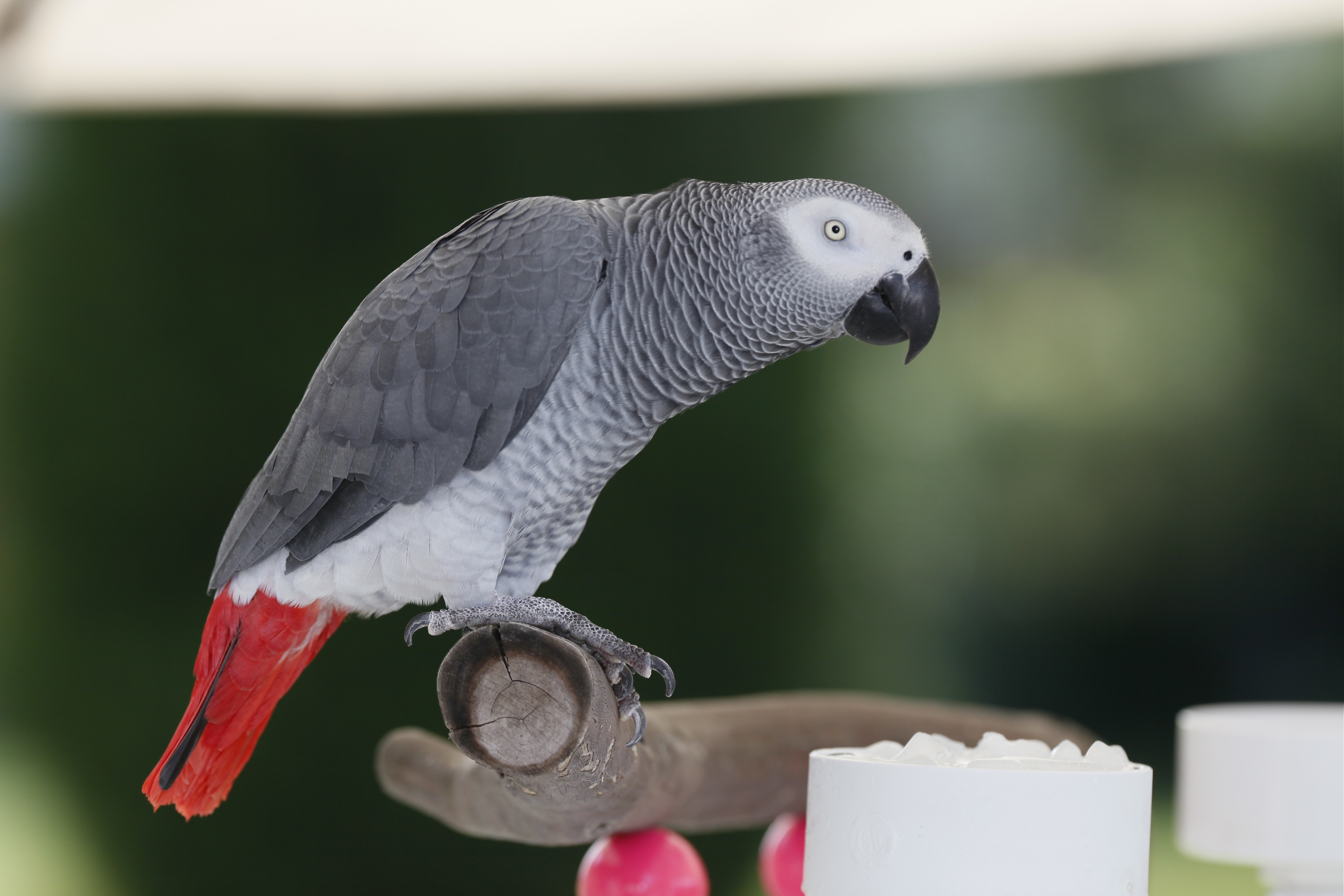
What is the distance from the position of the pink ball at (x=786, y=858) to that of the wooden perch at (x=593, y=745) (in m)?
0.04

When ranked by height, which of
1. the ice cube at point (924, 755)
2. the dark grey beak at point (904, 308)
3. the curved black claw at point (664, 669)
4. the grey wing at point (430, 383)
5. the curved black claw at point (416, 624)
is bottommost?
the ice cube at point (924, 755)

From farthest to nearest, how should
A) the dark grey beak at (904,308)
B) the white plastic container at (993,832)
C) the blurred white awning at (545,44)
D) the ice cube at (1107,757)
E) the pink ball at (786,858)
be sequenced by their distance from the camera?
1. the blurred white awning at (545,44)
2. the pink ball at (786,858)
3. the dark grey beak at (904,308)
4. the ice cube at (1107,757)
5. the white plastic container at (993,832)

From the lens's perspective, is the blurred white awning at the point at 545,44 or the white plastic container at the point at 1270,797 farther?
the blurred white awning at the point at 545,44

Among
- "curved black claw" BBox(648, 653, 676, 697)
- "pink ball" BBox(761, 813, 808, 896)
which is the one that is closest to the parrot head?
"curved black claw" BBox(648, 653, 676, 697)

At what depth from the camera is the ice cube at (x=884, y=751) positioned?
101 centimetres

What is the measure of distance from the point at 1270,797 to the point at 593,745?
100 cm

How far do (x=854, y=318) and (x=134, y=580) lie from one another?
2.18 metres

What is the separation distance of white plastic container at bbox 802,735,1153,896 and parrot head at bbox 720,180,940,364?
1.37 feet

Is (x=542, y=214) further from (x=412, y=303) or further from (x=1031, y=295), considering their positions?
(x=1031, y=295)

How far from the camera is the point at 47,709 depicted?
255cm

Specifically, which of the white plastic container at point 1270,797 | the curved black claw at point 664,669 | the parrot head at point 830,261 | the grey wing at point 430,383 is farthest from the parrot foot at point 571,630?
the white plastic container at point 1270,797

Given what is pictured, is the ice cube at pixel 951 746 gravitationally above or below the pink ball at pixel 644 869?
above

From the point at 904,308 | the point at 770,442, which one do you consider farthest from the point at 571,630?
the point at 770,442

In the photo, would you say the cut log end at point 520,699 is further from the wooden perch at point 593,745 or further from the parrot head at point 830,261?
the parrot head at point 830,261
